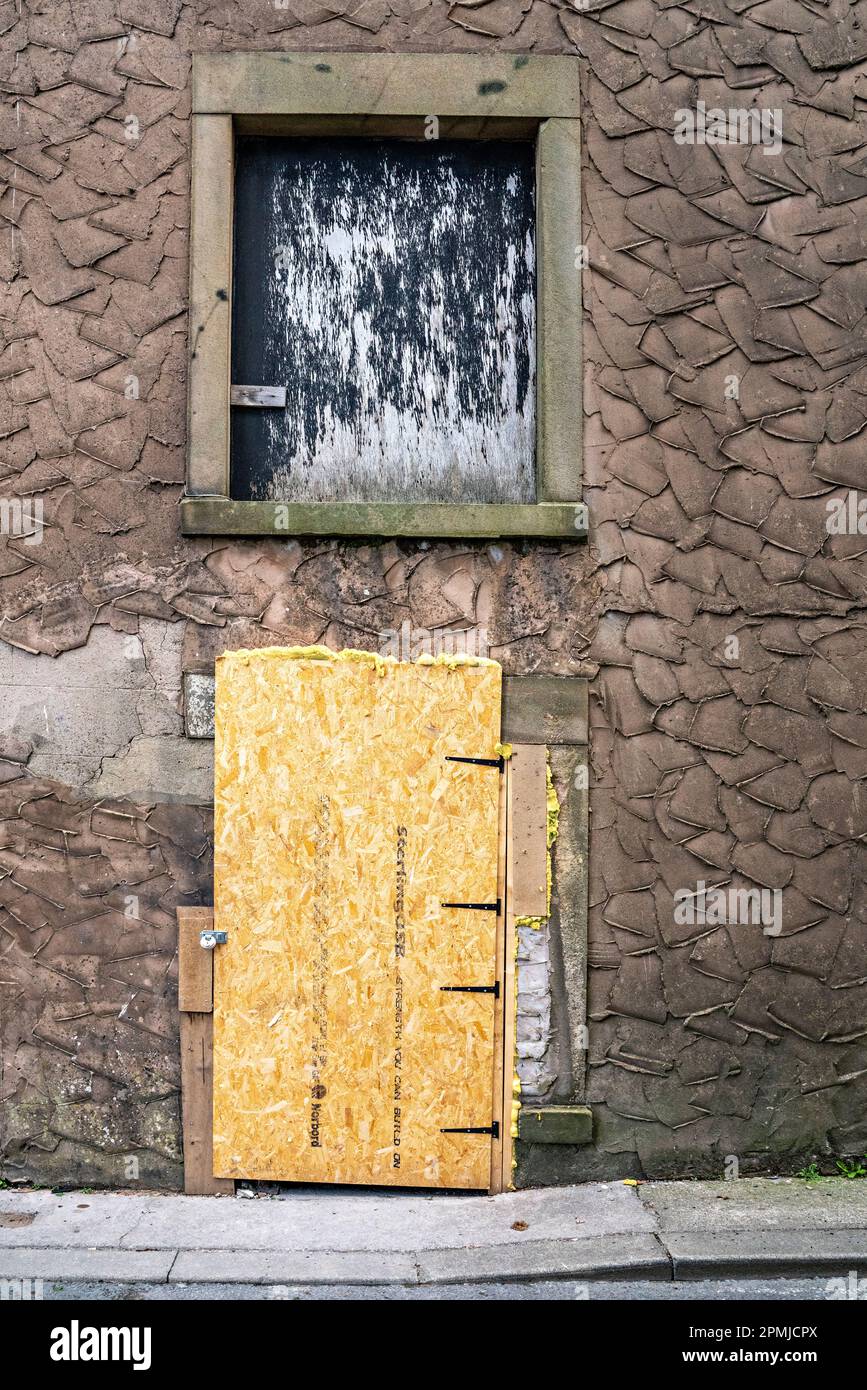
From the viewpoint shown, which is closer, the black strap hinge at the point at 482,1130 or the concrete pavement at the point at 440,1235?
the concrete pavement at the point at 440,1235

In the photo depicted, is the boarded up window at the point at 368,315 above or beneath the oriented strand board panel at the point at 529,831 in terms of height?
above

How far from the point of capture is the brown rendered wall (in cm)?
522

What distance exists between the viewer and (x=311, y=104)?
5234 millimetres

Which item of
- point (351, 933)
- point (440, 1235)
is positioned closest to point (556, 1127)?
point (440, 1235)

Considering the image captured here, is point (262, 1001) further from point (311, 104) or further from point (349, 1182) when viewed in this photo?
point (311, 104)

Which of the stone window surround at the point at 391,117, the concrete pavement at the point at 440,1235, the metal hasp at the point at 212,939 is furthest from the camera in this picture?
the stone window surround at the point at 391,117

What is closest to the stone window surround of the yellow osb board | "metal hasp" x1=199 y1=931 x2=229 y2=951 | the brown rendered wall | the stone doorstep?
the brown rendered wall

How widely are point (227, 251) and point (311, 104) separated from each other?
77 cm

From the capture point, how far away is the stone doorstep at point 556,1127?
5.13 m

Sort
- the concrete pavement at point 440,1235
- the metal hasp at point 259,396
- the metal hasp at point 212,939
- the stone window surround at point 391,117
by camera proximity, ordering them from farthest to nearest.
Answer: the metal hasp at point 259,396, the stone window surround at point 391,117, the metal hasp at point 212,939, the concrete pavement at point 440,1235

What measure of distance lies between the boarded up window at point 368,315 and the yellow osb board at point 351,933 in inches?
43.0

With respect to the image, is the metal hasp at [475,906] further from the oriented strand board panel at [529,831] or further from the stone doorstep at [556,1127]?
the stone doorstep at [556,1127]

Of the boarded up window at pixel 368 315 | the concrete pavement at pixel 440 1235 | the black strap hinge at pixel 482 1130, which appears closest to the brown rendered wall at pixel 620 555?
the boarded up window at pixel 368 315

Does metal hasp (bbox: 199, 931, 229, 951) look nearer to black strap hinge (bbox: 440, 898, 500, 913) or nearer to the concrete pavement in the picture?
black strap hinge (bbox: 440, 898, 500, 913)
